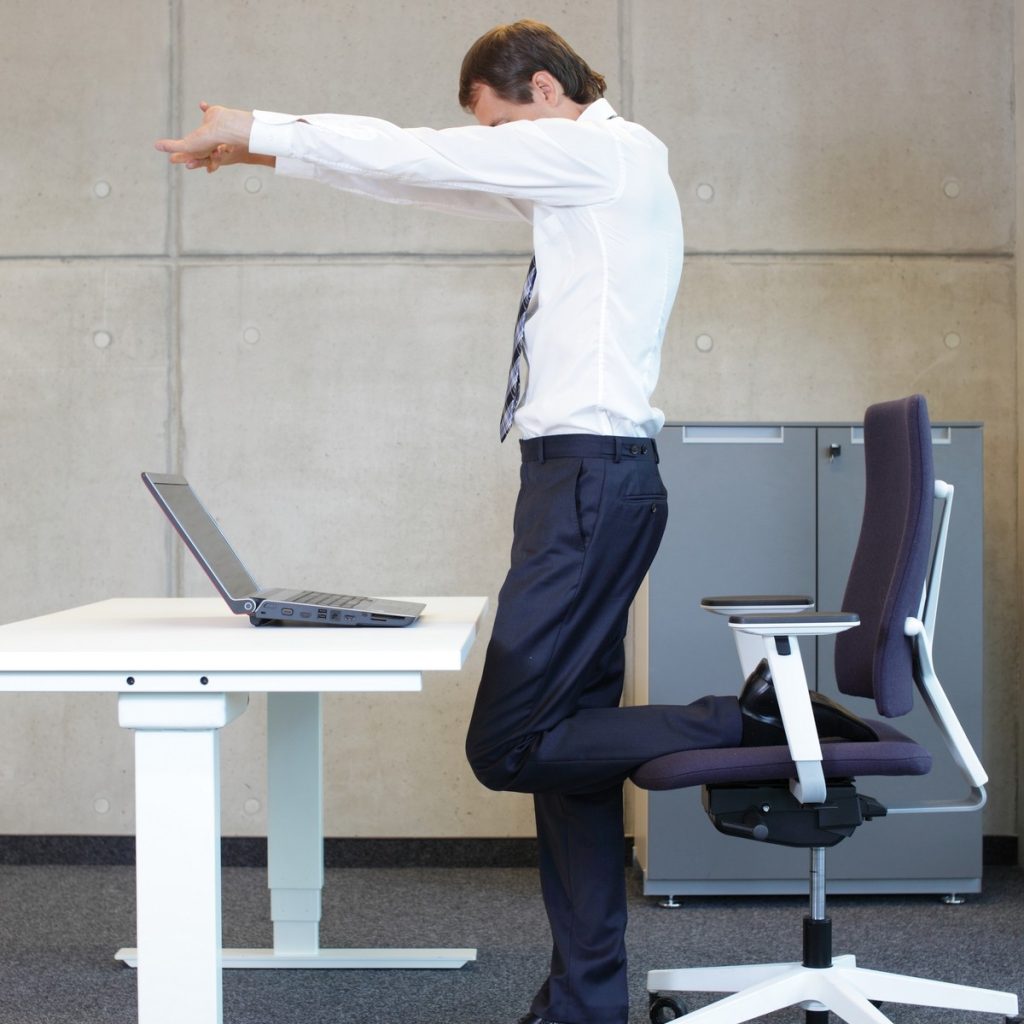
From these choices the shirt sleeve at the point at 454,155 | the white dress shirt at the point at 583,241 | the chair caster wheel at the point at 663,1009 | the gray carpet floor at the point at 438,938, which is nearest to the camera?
the shirt sleeve at the point at 454,155

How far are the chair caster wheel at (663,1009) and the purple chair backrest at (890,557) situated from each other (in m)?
0.69

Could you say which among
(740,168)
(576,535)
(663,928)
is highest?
(740,168)

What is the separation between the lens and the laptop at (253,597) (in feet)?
5.90

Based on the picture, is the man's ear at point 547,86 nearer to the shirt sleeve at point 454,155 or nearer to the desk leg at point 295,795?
the shirt sleeve at point 454,155

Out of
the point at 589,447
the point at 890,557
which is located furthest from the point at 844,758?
the point at 589,447

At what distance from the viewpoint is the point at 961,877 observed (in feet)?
11.1

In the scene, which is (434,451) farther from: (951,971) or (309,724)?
(951,971)

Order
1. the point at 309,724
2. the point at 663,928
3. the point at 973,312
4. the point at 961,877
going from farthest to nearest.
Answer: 1. the point at 973,312
2. the point at 961,877
3. the point at 663,928
4. the point at 309,724

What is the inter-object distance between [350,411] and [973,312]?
198 cm

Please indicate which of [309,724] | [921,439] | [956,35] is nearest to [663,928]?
[309,724]

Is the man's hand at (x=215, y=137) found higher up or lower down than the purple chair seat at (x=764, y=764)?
higher up

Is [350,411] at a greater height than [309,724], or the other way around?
[350,411]

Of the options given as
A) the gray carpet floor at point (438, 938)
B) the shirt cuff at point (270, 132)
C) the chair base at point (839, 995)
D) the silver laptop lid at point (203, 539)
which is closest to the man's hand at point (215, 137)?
the shirt cuff at point (270, 132)

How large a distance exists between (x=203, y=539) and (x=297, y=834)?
108cm
